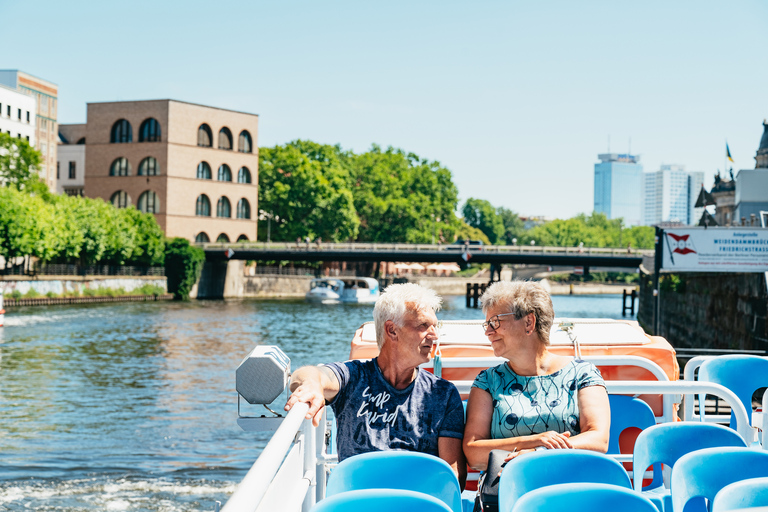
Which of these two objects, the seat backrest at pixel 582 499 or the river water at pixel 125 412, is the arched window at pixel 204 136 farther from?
the seat backrest at pixel 582 499

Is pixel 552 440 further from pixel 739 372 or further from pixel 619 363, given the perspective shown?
pixel 739 372

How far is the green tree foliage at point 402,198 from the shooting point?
85.7 m

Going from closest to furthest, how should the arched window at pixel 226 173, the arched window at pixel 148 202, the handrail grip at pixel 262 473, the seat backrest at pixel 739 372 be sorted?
the handrail grip at pixel 262 473, the seat backrest at pixel 739 372, the arched window at pixel 148 202, the arched window at pixel 226 173

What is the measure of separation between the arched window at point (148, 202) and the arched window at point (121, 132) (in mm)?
5107

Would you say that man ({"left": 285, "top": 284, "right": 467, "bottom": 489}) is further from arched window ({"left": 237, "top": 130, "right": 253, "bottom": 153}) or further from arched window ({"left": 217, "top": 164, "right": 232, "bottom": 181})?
arched window ({"left": 237, "top": 130, "right": 253, "bottom": 153})

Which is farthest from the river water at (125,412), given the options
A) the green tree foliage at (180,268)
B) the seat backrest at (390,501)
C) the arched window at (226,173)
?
the arched window at (226,173)

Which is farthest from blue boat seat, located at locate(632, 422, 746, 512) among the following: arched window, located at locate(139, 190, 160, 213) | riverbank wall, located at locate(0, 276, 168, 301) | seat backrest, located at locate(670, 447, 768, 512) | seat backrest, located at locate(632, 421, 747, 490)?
arched window, located at locate(139, 190, 160, 213)

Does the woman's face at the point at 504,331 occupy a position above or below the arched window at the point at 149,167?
below

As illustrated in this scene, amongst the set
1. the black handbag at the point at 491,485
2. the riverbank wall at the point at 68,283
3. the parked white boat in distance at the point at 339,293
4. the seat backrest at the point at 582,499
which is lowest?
the parked white boat in distance at the point at 339,293

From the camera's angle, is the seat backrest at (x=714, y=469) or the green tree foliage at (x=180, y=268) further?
the green tree foliage at (x=180, y=268)

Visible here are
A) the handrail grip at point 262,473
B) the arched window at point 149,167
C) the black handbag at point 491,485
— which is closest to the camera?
the handrail grip at point 262,473

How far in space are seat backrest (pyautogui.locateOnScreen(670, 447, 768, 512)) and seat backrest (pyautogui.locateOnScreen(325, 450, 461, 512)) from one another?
0.82 m

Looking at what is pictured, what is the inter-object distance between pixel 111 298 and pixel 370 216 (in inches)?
1432

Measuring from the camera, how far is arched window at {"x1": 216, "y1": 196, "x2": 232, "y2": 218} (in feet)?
249
